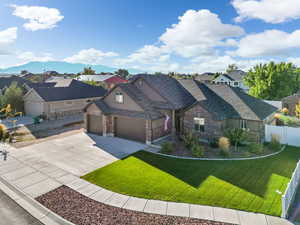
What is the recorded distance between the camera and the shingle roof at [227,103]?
63.7 ft

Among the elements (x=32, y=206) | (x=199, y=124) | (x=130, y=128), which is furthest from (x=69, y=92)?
(x=32, y=206)

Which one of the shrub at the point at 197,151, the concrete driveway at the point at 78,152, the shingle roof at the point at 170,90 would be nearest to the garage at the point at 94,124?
the concrete driveway at the point at 78,152

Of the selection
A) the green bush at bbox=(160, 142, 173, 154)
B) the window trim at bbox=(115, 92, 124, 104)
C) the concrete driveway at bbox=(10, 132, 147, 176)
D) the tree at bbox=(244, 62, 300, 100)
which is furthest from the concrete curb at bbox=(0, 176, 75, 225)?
the tree at bbox=(244, 62, 300, 100)

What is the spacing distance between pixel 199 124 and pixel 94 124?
1150 centimetres

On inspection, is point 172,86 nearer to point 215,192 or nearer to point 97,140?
point 97,140

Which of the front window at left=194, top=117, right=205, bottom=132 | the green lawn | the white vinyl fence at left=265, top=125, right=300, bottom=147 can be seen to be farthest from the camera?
the front window at left=194, top=117, right=205, bottom=132

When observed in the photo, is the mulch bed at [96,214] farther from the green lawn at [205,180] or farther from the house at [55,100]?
the house at [55,100]

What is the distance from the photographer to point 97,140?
803 inches

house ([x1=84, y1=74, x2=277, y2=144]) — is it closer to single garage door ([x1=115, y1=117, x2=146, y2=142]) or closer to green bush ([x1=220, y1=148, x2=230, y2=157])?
single garage door ([x1=115, y1=117, x2=146, y2=142])

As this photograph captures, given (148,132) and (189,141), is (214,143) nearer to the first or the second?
(189,141)

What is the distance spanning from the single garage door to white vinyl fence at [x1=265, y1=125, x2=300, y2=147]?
1207 cm

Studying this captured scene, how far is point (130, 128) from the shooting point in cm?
2078

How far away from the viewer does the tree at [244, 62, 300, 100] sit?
35.9 metres

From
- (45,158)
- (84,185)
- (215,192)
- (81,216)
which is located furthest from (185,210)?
(45,158)
